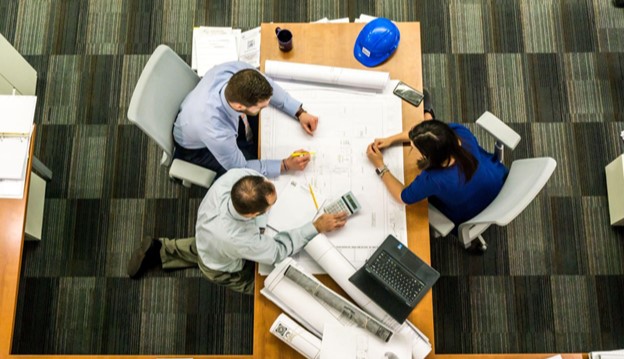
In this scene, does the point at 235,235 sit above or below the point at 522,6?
below

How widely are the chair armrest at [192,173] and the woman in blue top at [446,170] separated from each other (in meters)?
0.66

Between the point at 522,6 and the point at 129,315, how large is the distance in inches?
116

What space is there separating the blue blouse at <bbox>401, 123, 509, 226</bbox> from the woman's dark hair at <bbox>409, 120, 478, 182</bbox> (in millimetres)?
40

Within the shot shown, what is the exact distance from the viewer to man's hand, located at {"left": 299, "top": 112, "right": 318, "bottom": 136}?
187 centimetres

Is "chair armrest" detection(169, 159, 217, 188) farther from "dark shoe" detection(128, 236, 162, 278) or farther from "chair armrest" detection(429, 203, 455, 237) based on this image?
"chair armrest" detection(429, 203, 455, 237)

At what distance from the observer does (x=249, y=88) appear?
1.73 metres

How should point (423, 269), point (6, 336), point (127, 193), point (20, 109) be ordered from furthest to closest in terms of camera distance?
1. point (127, 193)
2. point (20, 109)
3. point (6, 336)
4. point (423, 269)

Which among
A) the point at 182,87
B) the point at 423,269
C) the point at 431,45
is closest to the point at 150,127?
the point at 182,87

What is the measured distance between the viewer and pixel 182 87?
6.72 ft

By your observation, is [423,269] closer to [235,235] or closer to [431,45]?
[235,235]

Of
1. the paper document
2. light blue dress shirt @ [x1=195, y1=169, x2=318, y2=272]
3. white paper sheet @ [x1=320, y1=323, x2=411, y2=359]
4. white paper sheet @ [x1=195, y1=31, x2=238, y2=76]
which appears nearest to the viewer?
white paper sheet @ [x1=320, y1=323, x2=411, y2=359]

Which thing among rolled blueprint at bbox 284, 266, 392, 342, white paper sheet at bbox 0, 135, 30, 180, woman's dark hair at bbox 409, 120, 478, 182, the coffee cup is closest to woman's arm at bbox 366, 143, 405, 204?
woman's dark hair at bbox 409, 120, 478, 182

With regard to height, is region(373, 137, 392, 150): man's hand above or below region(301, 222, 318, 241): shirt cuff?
above

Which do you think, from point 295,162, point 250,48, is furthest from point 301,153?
point 250,48
